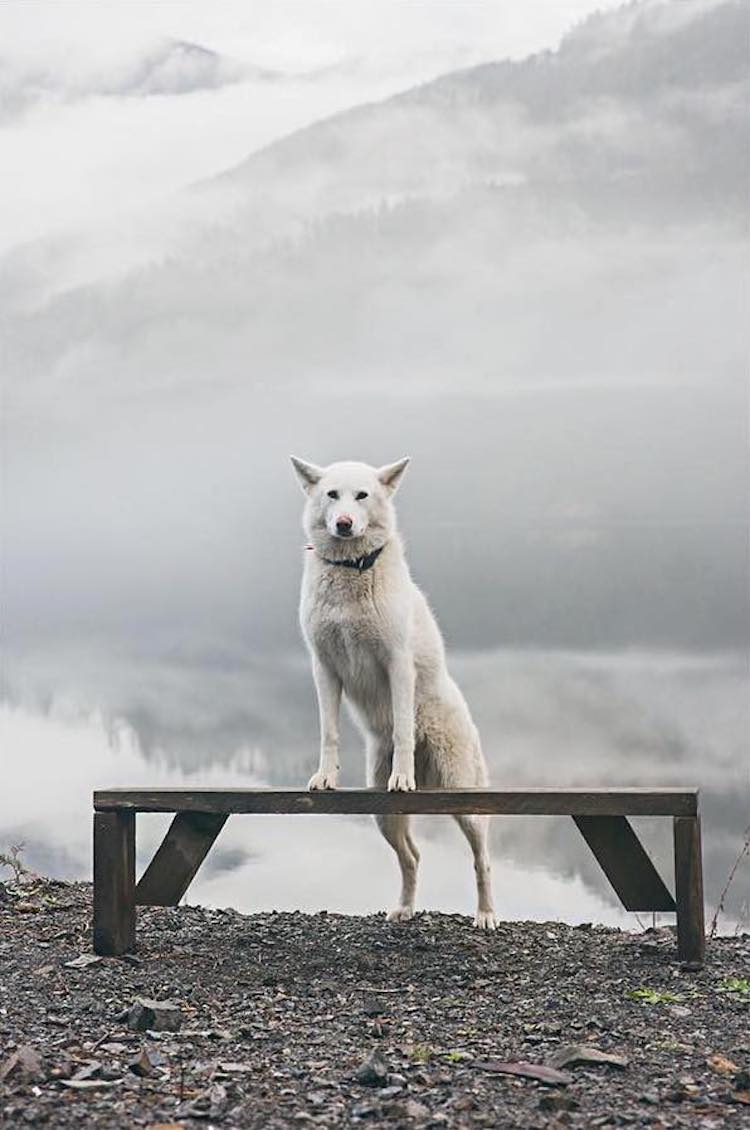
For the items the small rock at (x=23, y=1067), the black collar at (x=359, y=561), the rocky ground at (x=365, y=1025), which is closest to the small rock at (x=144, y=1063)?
the rocky ground at (x=365, y=1025)

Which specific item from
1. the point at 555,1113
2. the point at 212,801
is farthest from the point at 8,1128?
the point at 212,801

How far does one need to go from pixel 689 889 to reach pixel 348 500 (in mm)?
2466

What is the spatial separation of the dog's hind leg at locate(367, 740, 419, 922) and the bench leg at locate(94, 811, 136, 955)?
1.25m

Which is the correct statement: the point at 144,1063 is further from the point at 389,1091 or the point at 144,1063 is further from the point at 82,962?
the point at 82,962

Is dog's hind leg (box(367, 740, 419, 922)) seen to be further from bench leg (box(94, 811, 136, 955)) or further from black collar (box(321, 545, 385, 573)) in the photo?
bench leg (box(94, 811, 136, 955))

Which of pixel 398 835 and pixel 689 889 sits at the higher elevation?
pixel 398 835

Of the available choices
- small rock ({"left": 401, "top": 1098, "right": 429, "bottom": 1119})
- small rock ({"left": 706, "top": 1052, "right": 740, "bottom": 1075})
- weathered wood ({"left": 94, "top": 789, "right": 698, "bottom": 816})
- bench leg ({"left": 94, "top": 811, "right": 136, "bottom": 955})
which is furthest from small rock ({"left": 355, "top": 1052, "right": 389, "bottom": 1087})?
bench leg ({"left": 94, "top": 811, "right": 136, "bottom": 955})

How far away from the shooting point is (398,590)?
7.27 meters

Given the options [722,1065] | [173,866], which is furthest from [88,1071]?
[722,1065]

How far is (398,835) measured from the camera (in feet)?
26.2

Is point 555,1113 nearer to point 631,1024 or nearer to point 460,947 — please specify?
point 631,1024

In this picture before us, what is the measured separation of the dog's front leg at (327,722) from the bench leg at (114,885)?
1.03 m

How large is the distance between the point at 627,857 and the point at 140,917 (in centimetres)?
290

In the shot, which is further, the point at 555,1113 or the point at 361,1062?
the point at 361,1062
